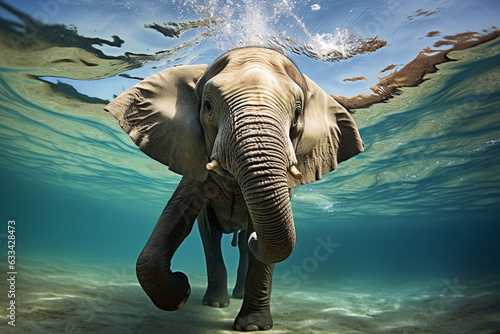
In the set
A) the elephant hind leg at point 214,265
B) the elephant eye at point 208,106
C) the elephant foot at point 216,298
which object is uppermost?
the elephant eye at point 208,106

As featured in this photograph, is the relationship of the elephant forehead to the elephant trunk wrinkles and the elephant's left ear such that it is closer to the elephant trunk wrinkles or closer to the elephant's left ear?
the elephant trunk wrinkles

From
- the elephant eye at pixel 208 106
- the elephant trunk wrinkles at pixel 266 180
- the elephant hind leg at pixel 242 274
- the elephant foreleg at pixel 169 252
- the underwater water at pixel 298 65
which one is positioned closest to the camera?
the elephant trunk wrinkles at pixel 266 180

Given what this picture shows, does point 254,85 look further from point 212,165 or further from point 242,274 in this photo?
point 242,274

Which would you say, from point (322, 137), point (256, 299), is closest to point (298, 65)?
point (322, 137)

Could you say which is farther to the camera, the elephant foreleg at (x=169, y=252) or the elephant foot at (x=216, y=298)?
the elephant foot at (x=216, y=298)

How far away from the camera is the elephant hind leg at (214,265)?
221 inches

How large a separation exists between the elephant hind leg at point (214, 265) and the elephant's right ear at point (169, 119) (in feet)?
7.15

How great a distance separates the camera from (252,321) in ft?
11.8

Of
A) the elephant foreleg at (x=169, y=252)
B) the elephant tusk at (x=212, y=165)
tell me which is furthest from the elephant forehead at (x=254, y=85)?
the elephant foreleg at (x=169, y=252)

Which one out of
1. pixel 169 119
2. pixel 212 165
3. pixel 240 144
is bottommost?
pixel 212 165

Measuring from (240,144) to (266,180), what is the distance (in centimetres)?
34

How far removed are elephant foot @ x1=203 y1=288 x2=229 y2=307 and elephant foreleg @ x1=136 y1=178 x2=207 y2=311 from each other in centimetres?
228

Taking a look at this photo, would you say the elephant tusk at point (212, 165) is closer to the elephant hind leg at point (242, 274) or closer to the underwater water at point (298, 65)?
the underwater water at point (298, 65)

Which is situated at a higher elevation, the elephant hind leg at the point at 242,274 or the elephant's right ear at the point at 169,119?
the elephant's right ear at the point at 169,119
